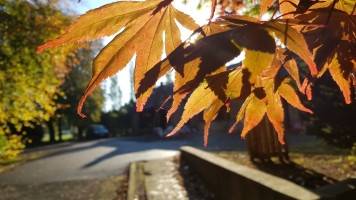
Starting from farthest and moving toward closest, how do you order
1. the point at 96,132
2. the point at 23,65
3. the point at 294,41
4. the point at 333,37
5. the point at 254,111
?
1. the point at 96,132
2. the point at 23,65
3. the point at 254,111
4. the point at 333,37
5. the point at 294,41

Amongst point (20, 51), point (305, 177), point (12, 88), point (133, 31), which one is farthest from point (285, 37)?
point (20, 51)

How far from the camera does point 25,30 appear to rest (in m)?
5.61

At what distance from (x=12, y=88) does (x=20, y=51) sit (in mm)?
936

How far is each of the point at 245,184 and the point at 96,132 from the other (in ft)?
74.3

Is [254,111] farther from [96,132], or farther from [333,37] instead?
[96,132]

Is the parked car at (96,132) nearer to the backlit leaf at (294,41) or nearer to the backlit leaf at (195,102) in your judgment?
the backlit leaf at (195,102)

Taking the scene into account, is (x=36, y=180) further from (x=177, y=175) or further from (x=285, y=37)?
(x=285, y=37)

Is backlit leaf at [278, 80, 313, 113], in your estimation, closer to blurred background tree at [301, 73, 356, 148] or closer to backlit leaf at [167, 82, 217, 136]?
backlit leaf at [167, 82, 217, 136]

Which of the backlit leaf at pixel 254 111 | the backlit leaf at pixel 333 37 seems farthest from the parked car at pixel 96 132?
the backlit leaf at pixel 333 37

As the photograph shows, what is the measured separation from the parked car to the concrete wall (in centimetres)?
2037

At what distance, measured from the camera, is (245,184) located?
304 centimetres

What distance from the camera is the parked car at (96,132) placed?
23422 millimetres

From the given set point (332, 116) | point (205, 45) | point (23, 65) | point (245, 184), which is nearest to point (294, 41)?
point (205, 45)

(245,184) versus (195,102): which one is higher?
(195,102)
